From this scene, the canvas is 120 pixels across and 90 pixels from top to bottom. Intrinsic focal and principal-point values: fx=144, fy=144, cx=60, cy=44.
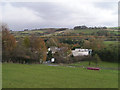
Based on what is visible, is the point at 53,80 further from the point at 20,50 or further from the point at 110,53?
the point at 110,53

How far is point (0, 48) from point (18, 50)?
427cm

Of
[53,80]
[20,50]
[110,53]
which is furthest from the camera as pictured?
[110,53]

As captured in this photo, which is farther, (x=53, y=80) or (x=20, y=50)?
(x=20, y=50)

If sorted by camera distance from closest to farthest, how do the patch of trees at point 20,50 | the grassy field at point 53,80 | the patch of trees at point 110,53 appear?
the grassy field at point 53,80
the patch of trees at point 20,50
the patch of trees at point 110,53

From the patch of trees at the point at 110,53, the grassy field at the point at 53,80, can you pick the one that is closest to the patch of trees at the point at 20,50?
the grassy field at the point at 53,80

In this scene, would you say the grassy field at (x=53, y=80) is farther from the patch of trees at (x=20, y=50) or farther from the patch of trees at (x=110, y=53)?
the patch of trees at (x=110, y=53)

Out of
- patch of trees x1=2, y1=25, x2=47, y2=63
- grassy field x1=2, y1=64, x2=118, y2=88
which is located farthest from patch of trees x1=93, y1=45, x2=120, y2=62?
grassy field x1=2, y1=64, x2=118, y2=88

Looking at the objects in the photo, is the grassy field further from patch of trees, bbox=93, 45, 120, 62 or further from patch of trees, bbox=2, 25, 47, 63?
patch of trees, bbox=93, 45, 120, 62

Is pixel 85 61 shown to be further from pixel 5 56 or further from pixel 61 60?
pixel 5 56

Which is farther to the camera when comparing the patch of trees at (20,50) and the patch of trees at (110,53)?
the patch of trees at (110,53)

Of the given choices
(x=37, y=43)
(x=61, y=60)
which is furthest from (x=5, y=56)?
(x=61, y=60)

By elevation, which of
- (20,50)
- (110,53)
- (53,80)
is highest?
(20,50)

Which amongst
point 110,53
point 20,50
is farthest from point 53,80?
point 110,53

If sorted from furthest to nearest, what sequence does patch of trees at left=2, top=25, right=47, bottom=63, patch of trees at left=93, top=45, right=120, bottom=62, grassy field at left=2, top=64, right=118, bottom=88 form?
1. patch of trees at left=93, top=45, right=120, bottom=62
2. patch of trees at left=2, top=25, right=47, bottom=63
3. grassy field at left=2, top=64, right=118, bottom=88
